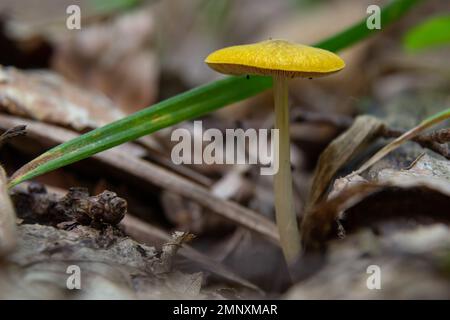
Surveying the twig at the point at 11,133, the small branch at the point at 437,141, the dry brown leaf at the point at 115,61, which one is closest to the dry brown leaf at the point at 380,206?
the small branch at the point at 437,141

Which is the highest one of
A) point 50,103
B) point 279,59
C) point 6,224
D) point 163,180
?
point 50,103

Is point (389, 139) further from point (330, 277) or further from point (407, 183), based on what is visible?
point (330, 277)

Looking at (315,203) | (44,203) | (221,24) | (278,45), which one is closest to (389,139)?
(315,203)

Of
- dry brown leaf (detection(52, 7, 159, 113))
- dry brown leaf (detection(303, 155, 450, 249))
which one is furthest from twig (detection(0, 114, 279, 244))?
dry brown leaf (detection(52, 7, 159, 113))

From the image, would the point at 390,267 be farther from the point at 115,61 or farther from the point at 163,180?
the point at 115,61

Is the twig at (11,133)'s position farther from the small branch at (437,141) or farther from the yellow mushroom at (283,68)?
the small branch at (437,141)

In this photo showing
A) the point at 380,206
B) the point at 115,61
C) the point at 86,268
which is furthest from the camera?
the point at 115,61

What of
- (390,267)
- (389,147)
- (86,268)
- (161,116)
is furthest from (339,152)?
(86,268)

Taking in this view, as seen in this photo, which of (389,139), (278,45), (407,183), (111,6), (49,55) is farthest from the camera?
(111,6)
